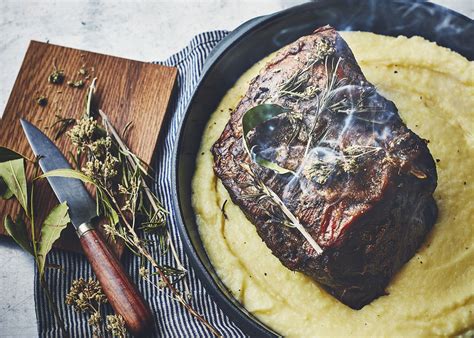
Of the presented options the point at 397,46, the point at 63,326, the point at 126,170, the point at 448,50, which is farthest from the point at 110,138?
the point at 448,50

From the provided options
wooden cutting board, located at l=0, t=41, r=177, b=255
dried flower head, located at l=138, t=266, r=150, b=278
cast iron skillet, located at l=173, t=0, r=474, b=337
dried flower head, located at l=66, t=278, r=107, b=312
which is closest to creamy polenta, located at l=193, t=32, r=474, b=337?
cast iron skillet, located at l=173, t=0, r=474, b=337

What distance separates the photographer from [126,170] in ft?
14.1

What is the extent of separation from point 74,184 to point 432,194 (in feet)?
7.20

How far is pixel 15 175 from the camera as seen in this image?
3.96 metres

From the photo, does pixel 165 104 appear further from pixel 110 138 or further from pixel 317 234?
pixel 317 234

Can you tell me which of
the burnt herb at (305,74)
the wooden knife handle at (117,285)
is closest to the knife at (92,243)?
the wooden knife handle at (117,285)

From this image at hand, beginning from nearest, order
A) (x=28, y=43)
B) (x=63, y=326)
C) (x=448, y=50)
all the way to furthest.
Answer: (x=63, y=326) → (x=448, y=50) → (x=28, y=43)

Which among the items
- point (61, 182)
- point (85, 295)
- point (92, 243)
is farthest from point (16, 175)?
point (85, 295)

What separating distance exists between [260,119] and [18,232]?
5.25 feet

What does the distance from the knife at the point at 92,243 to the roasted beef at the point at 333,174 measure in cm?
87

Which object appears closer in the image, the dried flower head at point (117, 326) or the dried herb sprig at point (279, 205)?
the dried herb sprig at point (279, 205)

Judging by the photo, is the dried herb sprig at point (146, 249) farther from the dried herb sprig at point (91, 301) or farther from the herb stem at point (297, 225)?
the herb stem at point (297, 225)

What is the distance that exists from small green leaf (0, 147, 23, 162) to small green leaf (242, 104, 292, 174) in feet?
5.00

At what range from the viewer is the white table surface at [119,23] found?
5.05 metres
